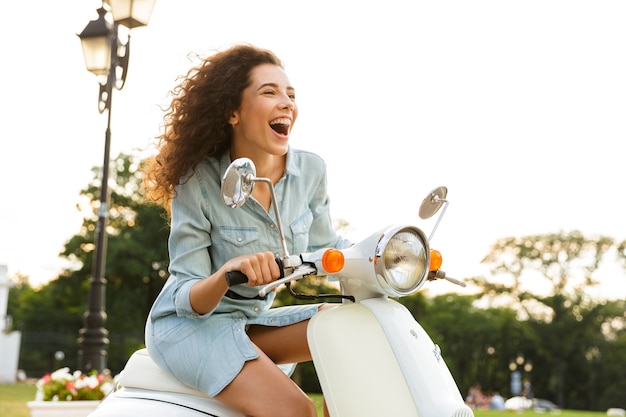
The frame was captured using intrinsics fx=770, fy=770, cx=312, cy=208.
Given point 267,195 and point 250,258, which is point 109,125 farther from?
point 250,258

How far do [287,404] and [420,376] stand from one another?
1.24 ft

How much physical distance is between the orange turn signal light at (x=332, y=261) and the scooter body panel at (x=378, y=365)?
0.34 ft

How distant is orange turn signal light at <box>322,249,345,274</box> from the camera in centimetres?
170

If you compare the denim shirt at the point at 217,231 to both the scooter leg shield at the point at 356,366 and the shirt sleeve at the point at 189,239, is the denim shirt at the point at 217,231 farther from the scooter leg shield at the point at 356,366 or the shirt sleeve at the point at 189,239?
the scooter leg shield at the point at 356,366

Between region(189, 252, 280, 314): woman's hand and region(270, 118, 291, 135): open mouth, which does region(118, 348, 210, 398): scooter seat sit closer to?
region(189, 252, 280, 314): woman's hand

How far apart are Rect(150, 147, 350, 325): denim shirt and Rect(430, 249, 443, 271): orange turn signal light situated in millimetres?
507

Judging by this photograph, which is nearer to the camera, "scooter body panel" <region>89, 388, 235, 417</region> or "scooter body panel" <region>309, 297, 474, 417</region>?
"scooter body panel" <region>309, 297, 474, 417</region>

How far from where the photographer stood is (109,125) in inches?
284

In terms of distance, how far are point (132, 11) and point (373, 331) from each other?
5.35 m

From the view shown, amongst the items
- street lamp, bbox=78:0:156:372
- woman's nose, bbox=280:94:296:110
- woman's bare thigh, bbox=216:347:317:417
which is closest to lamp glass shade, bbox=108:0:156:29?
street lamp, bbox=78:0:156:372

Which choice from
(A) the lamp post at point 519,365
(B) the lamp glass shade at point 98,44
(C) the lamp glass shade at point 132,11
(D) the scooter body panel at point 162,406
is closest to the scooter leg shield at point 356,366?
(D) the scooter body panel at point 162,406

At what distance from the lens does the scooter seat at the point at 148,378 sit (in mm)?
2031

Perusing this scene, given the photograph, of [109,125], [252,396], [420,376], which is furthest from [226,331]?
[109,125]

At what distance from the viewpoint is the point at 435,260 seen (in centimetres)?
186
